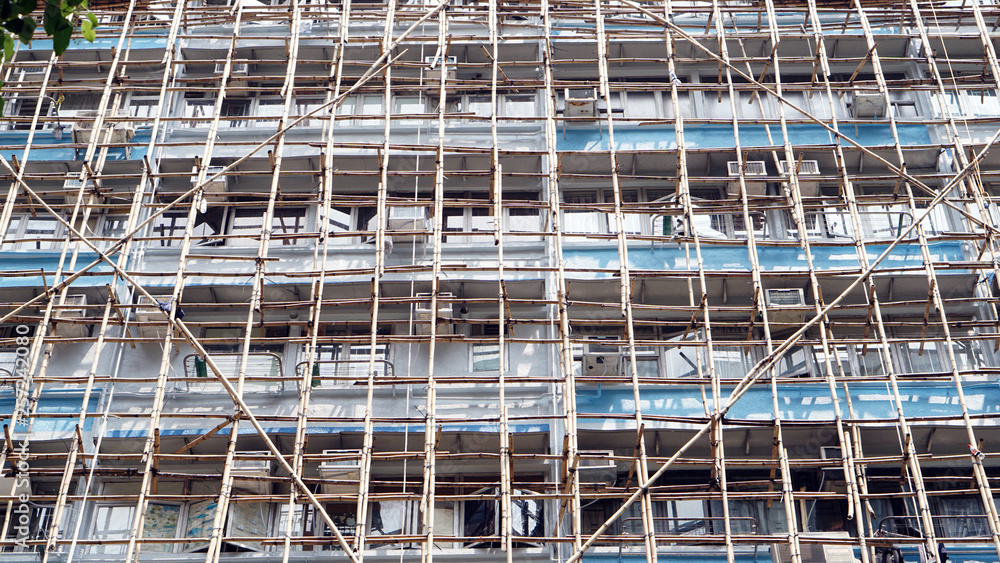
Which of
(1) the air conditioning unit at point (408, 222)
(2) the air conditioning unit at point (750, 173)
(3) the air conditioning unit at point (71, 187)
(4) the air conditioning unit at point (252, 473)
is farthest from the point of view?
(3) the air conditioning unit at point (71, 187)

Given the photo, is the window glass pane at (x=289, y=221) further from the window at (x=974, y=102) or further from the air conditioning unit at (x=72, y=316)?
the window at (x=974, y=102)

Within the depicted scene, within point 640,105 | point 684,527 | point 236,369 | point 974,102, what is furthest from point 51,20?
point 974,102

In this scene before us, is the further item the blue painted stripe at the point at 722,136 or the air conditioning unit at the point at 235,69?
the air conditioning unit at the point at 235,69

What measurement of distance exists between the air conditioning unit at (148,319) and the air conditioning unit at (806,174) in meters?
8.25

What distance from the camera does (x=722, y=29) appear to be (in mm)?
15750

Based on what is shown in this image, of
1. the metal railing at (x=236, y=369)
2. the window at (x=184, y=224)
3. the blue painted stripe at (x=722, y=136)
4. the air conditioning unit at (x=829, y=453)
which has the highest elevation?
the blue painted stripe at (x=722, y=136)

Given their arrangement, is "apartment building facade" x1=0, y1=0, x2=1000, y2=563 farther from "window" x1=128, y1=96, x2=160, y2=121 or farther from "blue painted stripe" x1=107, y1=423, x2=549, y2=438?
"window" x1=128, y1=96, x2=160, y2=121

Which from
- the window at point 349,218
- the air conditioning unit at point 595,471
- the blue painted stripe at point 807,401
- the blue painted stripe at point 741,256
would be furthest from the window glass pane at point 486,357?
the window at point 349,218

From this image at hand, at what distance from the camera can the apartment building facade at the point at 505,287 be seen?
491 inches

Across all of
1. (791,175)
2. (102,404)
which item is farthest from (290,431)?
(791,175)

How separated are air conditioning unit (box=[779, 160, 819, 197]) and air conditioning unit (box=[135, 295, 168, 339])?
325 inches

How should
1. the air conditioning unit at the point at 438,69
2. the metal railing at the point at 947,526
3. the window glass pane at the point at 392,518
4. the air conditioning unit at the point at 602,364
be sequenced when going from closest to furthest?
the metal railing at the point at 947,526 < the window glass pane at the point at 392,518 < the air conditioning unit at the point at 602,364 < the air conditioning unit at the point at 438,69

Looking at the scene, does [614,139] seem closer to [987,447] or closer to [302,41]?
[302,41]

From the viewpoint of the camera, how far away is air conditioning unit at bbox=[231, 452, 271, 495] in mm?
12617
